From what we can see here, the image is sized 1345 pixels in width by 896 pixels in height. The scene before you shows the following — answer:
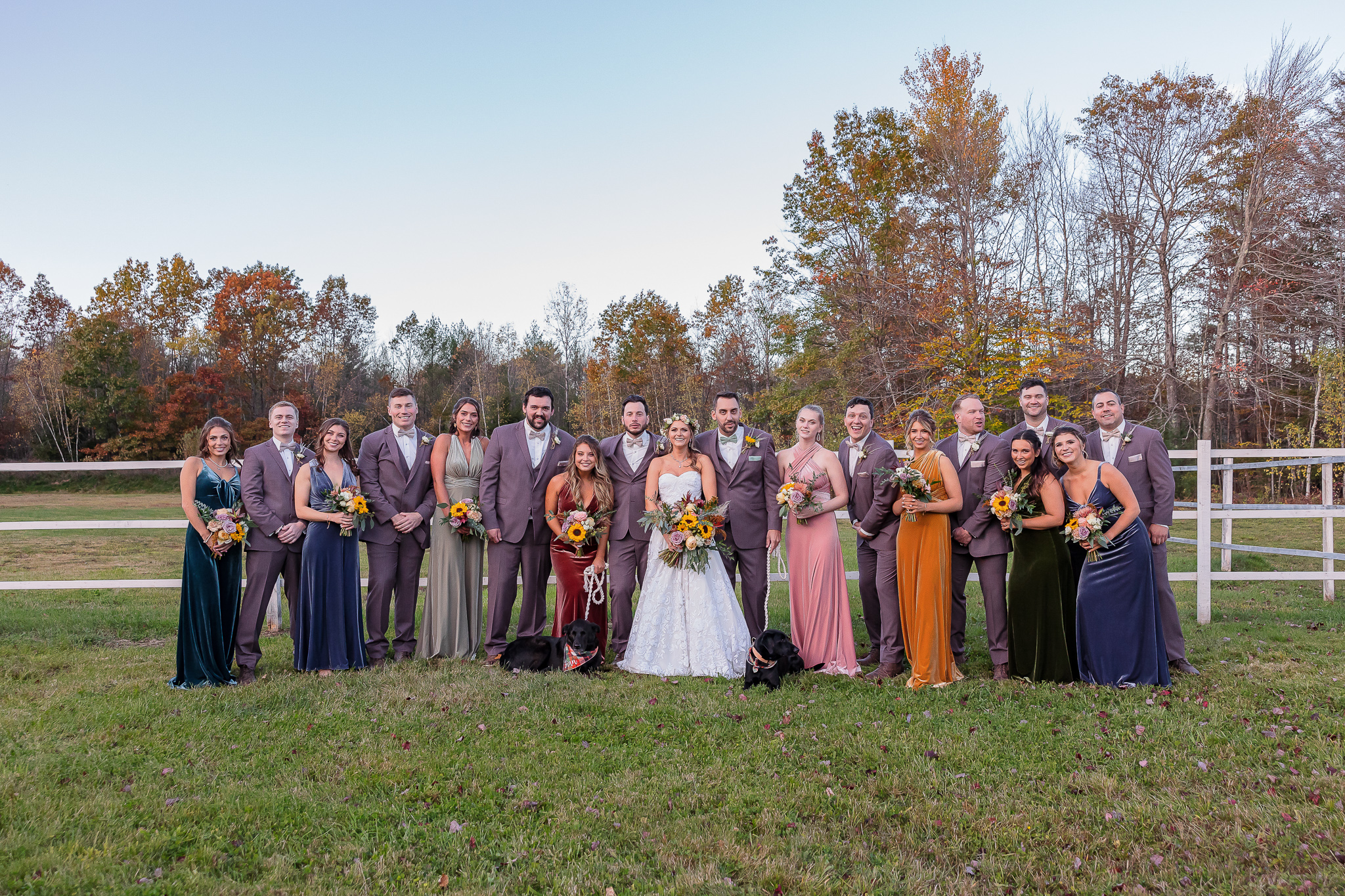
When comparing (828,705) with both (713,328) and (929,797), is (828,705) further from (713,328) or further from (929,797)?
(713,328)

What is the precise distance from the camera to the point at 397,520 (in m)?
6.71

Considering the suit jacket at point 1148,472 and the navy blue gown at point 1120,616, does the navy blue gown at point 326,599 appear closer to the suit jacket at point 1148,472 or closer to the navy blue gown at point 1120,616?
the navy blue gown at point 1120,616

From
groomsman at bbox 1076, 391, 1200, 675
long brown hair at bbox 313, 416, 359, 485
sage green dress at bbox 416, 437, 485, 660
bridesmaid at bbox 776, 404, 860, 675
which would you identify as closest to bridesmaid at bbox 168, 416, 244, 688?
long brown hair at bbox 313, 416, 359, 485

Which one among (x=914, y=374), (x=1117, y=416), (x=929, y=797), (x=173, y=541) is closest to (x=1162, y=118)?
(x=914, y=374)

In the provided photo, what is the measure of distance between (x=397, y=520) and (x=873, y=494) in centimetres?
397

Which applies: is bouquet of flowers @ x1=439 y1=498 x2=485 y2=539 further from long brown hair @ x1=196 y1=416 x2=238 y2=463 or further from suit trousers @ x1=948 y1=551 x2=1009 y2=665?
suit trousers @ x1=948 y1=551 x2=1009 y2=665

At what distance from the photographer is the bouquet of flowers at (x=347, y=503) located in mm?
6363

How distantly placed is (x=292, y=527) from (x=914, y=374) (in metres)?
20.3

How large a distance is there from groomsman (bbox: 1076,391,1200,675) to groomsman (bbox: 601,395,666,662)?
3.61 metres

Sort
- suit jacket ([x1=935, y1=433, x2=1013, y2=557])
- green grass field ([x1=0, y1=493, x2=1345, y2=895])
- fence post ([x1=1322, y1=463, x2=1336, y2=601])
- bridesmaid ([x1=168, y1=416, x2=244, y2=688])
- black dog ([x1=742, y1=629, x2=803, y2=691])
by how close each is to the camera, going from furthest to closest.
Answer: fence post ([x1=1322, y1=463, x2=1336, y2=601])
suit jacket ([x1=935, y1=433, x2=1013, y2=557])
bridesmaid ([x1=168, y1=416, x2=244, y2=688])
black dog ([x1=742, y1=629, x2=803, y2=691])
green grass field ([x1=0, y1=493, x2=1345, y2=895])

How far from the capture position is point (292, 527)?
6.30m

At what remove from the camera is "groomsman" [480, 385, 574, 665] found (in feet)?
22.3

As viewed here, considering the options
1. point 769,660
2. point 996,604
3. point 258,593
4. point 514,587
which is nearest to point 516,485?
point 514,587

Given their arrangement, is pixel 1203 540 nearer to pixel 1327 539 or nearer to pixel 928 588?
pixel 1327 539
